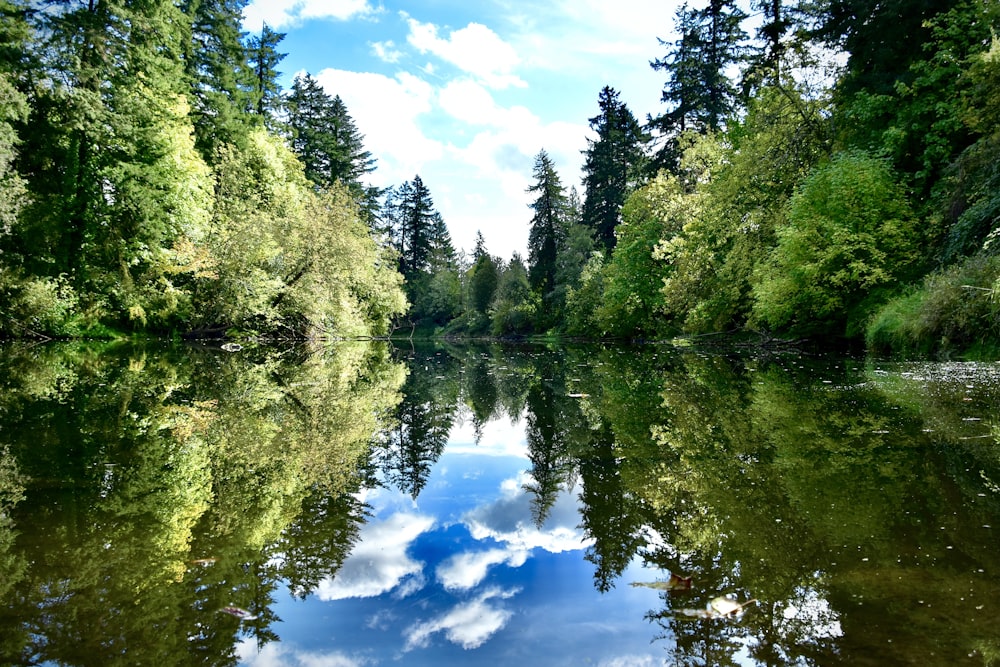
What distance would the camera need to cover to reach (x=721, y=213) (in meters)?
20.3

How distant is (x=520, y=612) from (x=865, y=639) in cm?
126

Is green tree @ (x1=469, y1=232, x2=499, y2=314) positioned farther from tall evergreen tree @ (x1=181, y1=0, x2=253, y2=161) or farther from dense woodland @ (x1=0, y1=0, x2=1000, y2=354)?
tall evergreen tree @ (x1=181, y1=0, x2=253, y2=161)

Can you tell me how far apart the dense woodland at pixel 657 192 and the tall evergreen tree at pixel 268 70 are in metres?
2.59

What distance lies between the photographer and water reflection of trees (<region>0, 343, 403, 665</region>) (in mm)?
2055

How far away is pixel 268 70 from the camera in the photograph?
3525 centimetres

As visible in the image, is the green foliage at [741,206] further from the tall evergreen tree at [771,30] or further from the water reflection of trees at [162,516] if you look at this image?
the water reflection of trees at [162,516]

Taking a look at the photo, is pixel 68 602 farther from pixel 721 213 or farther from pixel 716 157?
pixel 716 157

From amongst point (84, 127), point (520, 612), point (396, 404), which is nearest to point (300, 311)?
point (84, 127)

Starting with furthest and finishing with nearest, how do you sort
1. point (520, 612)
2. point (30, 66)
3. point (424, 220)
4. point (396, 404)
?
point (424, 220), point (30, 66), point (396, 404), point (520, 612)

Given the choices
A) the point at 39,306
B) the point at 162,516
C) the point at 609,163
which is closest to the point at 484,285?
the point at 609,163

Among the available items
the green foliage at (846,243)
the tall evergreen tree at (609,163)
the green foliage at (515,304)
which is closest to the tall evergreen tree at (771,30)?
the green foliage at (846,243)

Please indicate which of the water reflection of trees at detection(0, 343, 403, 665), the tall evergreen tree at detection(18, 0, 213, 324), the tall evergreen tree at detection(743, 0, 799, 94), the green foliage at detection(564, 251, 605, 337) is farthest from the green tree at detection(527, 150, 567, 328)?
the water reflection of trees at detection(0, 343, 403, 665)

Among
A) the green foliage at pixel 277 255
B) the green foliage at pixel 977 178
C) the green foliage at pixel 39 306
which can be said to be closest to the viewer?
the green foliage at pixel 977 178

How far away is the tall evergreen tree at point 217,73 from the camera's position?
26.8 meters
